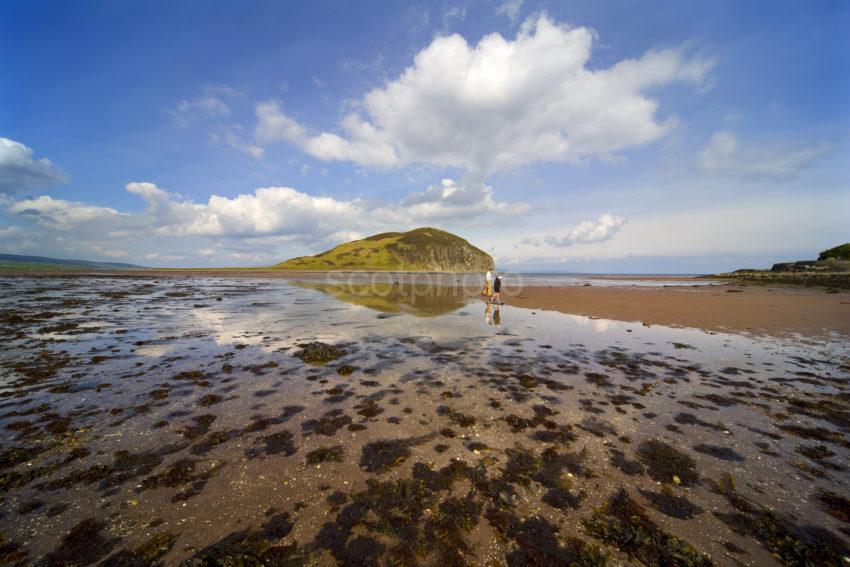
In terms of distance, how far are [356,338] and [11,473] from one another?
12.8 meters

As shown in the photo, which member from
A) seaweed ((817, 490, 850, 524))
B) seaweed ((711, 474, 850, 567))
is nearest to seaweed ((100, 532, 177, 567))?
seaweed ((711, 474, 850, 567))

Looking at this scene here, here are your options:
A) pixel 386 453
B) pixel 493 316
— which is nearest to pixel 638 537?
pixel 386 453

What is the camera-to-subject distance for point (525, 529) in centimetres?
530

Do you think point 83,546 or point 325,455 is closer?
point 83,546

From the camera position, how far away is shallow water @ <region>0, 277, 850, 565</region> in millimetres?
5008

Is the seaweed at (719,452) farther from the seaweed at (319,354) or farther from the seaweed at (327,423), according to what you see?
the seaweed at (319,354)

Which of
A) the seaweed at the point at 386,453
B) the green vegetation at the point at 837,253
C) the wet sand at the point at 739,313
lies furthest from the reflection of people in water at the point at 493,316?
the green vegetation at the point at 837,253

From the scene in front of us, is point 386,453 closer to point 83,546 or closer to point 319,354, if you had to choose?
point 83,546

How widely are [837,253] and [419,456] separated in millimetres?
121799

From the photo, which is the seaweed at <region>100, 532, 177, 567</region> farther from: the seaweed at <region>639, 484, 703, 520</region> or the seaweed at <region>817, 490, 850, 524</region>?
the seaweed at <region>817, 490, 850, 524</region>

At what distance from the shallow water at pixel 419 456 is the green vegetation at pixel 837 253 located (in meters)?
98.0

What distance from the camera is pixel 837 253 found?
7512 centimetres

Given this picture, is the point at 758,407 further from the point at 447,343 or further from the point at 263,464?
the point at 263,464

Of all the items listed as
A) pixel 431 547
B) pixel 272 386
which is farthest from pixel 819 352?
pixel 272 386
